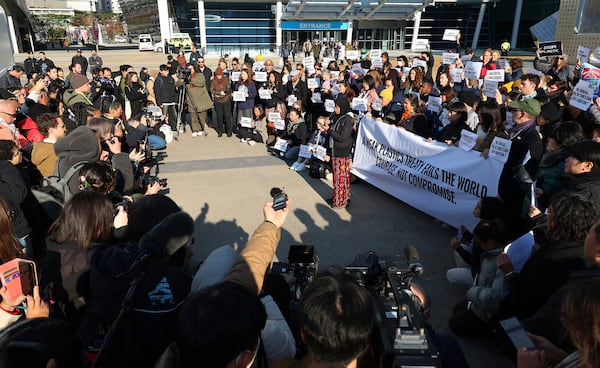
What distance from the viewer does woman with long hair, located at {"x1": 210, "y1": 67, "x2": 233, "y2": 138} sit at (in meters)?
11.4

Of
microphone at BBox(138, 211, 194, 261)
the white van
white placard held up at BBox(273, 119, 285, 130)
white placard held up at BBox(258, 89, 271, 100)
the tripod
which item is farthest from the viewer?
the white van

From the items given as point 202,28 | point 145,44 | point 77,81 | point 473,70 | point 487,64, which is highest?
point 202,28

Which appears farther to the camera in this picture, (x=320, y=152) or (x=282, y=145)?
(x=282, y=145)

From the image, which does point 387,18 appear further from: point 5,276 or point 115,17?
point 115,17

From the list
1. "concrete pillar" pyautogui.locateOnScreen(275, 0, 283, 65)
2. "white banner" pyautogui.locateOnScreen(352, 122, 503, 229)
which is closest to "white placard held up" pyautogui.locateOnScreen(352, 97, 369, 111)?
"white banner" pyautogui.locateOnScreen(352, 122, 503, 229)

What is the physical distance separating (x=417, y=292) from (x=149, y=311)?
1409 mm

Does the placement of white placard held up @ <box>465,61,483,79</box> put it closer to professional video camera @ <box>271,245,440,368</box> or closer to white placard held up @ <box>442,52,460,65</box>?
white placard held up @ <box>442,52,460,65</box>

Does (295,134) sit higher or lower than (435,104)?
lower

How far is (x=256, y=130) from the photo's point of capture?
1133 cm

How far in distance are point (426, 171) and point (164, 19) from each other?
41786 mm

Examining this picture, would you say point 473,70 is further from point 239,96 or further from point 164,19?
point 164,19

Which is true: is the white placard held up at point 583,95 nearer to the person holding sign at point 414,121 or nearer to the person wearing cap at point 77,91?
the person holding sign at point 414,121

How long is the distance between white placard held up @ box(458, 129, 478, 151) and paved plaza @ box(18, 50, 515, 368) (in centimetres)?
125

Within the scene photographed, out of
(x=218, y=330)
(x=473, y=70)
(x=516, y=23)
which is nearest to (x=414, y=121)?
(x=473, y=70)
